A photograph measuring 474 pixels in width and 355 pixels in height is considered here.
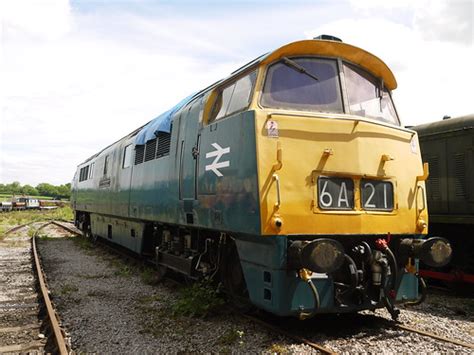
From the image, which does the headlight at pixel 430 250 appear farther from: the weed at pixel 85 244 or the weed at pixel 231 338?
the weed at pixel 85 244

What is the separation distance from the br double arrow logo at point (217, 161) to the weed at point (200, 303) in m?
1.70

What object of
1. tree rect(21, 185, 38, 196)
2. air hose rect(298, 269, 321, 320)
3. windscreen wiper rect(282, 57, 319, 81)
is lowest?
air hose rect(298, 269, 321, 320)

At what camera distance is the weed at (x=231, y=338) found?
16.8ft

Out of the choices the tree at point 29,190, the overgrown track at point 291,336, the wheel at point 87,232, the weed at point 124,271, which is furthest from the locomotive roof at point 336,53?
the tree at point 29,190

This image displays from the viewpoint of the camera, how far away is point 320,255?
4.55 metres

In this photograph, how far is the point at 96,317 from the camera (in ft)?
21.0

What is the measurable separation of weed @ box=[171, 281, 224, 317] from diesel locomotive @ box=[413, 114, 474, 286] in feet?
14.0

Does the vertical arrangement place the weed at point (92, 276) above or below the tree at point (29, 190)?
below

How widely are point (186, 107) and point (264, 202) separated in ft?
10.1

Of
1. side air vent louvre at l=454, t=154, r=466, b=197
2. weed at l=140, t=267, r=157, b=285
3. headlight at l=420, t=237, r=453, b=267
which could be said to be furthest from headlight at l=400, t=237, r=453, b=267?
weed at l=140, t=267, r=157, b=285

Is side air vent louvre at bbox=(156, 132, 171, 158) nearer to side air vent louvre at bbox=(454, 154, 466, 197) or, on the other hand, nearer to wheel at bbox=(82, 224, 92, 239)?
side air vent louvre at bbox=(454, 154, 466, 197)

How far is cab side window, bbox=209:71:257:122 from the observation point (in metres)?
5.44

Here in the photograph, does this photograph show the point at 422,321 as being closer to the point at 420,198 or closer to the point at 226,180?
the point at 420,198

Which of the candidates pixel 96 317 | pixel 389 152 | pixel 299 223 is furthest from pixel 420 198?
pixel 96 317
